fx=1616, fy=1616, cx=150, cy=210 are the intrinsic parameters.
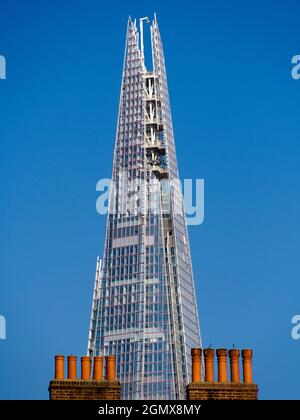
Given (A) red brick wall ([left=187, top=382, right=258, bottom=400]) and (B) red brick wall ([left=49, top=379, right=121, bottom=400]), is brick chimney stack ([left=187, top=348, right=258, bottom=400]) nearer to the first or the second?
Answer: (A) red brick wall ([left=187, top=382, right=258, bottom=400])

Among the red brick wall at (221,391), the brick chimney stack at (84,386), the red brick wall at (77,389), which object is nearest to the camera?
the red brick wall at (221,391)

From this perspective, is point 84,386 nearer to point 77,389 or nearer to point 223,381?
point 77,389

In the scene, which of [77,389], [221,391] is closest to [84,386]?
[77,389]

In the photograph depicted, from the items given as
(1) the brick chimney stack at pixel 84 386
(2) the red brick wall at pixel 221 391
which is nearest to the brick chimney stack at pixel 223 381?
(2) the red brick wall at pixel 221 391

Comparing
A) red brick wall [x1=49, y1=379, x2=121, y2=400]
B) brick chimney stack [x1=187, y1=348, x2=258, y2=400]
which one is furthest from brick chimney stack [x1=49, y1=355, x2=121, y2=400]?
brick chimney stack [x1=187, y1=348, x2=258, y2=400]

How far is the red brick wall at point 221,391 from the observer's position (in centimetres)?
7900

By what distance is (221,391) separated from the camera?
79.4m

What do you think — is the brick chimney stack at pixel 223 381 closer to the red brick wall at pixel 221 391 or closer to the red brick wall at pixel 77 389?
the red brick wall at pixel 221 391

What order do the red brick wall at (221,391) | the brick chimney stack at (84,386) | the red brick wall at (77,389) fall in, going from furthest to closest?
the red brick wall at (77,389), the brick chimney stack at (84,386), the red brick wall at (221,391)
